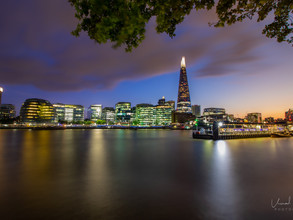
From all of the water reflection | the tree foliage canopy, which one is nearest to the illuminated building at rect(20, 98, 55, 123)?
the water reflection

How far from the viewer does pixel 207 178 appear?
11523mm

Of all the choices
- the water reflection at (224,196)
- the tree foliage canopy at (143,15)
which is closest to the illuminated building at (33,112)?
the water reflection at (224,196)

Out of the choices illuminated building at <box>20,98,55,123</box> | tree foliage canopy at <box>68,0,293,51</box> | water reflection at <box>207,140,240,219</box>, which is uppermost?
illuminated building at <box>20,98,55,123</box>

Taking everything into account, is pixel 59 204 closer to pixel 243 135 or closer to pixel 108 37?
pixel 108 37

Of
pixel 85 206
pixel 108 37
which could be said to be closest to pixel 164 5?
pixel 108 37

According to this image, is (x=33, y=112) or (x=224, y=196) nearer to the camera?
(x=224, y=196)

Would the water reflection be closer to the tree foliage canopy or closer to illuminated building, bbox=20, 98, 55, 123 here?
the tree foliage canopy

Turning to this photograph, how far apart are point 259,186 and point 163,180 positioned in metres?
5.42

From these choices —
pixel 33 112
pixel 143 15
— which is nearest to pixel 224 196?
pixel 143 15

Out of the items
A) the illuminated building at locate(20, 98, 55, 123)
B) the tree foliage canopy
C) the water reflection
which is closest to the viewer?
the tree foliage canopy

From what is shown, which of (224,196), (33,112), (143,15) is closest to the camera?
(143,15)

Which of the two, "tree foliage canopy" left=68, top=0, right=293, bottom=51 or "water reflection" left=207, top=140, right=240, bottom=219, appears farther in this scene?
"water reflection" left=207, top=140, right=240, bottom=219

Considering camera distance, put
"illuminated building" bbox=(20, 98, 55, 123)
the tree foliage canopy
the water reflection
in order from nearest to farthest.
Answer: the tree foliage canopy < the water reflection < "illuminated building" bbox=(20, 98, 55, 123)

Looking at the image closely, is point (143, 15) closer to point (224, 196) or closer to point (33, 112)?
point (224, 196)
